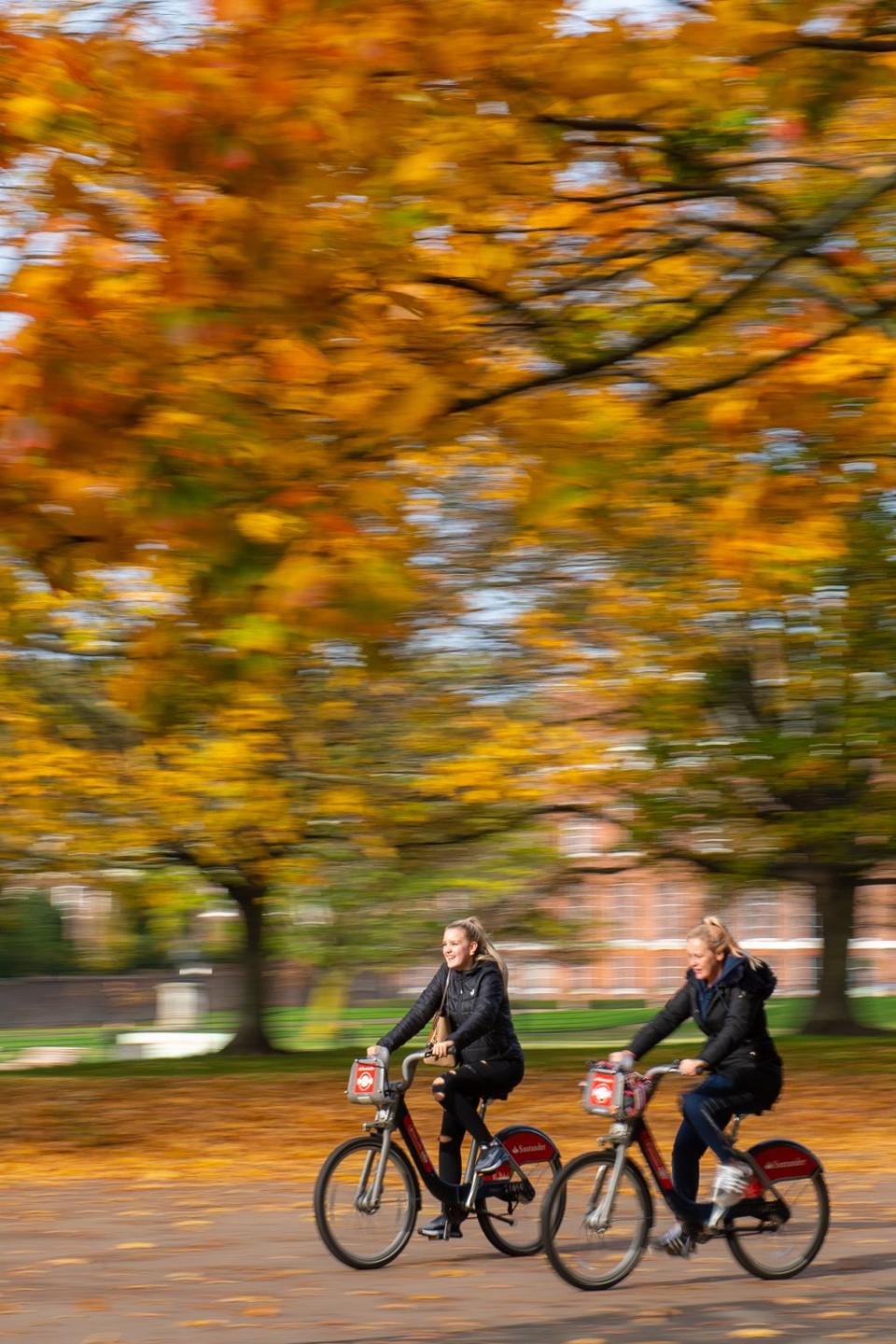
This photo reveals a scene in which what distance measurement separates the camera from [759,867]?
22859 mm

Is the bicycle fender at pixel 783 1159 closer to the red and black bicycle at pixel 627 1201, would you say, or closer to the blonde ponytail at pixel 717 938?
the red and black bicycle at pixel 627 1201

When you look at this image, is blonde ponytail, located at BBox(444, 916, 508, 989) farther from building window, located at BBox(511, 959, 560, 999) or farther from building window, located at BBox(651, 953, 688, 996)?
building window, located at BBox(651, 953, 688, 996)

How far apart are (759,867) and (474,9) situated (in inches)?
684

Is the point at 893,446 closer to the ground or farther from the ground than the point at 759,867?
farther from the ground

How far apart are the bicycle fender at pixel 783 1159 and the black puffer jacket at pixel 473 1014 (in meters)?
1.26

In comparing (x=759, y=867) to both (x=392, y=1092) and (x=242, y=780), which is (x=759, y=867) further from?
(x=392, y=1092)

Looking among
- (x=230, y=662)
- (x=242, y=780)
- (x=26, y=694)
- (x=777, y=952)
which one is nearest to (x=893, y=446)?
(x=230, y=662)

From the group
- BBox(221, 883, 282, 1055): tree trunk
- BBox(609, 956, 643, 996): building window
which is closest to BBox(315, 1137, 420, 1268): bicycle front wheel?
BBox(221, 883, 282, 1055): tree trunk

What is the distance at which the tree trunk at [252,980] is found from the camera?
959 inches

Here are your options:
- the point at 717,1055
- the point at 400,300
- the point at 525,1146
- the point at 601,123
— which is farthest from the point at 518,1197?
the point at 601,123

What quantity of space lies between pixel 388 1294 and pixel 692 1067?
1611 mm

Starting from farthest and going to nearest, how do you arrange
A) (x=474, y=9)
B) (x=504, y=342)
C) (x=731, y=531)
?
(x=504, y=342)
(x=731, y=531)
(x=474, y=9)

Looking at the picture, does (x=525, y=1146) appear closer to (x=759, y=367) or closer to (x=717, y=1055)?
(x=717, y=1055)

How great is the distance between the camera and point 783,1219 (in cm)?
887
